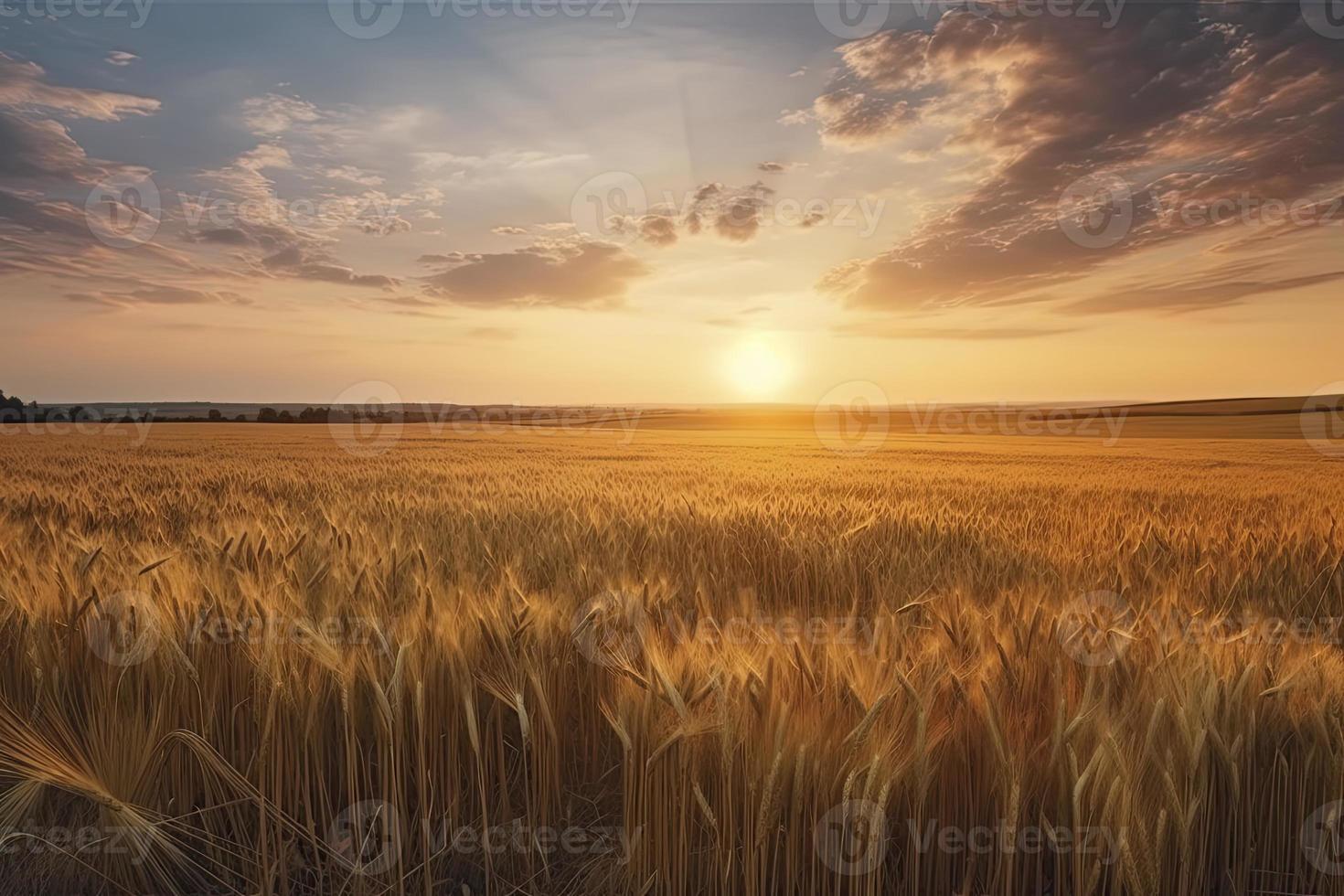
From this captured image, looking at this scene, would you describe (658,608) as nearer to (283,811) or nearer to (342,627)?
(342,627)

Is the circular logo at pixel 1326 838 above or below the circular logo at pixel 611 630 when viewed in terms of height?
below

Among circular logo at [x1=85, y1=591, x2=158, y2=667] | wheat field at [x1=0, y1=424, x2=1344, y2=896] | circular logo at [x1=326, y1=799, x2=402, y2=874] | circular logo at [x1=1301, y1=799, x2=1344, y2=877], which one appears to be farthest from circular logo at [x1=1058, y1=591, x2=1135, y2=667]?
circular logo at [x1=85, y1=591, x2=158, y2=667]

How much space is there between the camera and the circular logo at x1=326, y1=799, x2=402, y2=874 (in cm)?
146

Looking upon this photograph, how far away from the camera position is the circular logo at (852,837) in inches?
49.3

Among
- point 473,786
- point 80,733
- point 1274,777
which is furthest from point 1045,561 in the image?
point 80,733
